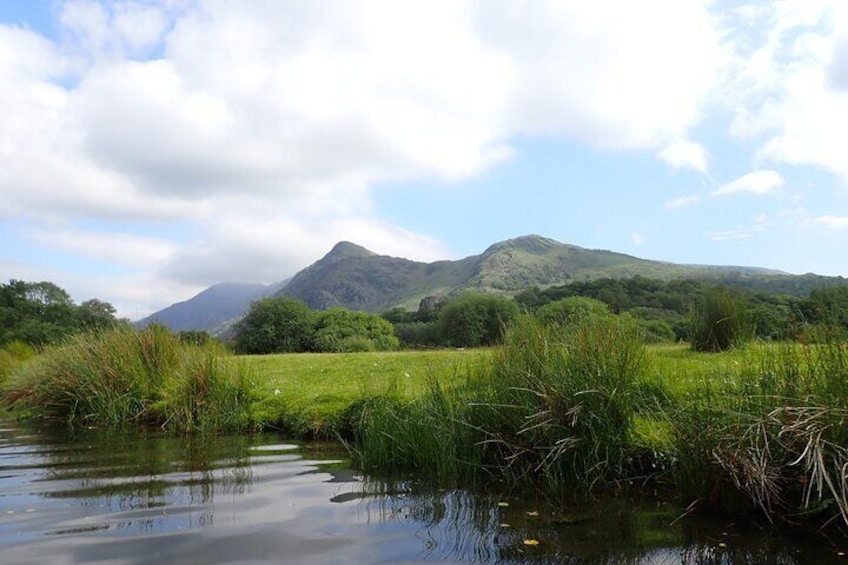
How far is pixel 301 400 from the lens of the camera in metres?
13.5

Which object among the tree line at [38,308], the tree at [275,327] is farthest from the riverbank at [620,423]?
the tree line at [38,308]

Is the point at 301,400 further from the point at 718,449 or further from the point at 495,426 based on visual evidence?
the point at 718,449

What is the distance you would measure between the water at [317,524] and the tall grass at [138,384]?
4.07m

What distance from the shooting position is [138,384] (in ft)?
49.2

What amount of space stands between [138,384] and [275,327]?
35.9 m

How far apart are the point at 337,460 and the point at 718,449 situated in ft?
19.1

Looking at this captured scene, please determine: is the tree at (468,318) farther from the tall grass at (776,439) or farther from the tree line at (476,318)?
the tall grass at (776,439)

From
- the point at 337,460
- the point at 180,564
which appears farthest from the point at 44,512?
the point at 337,460

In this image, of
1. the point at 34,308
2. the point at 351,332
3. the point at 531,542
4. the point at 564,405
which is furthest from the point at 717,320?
the point at 34,308

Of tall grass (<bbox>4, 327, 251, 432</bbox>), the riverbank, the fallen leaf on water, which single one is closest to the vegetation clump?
the riverbank

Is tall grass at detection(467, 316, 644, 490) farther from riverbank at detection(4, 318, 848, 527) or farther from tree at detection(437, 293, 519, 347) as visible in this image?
tree at detection(437, 293, 519, 347)

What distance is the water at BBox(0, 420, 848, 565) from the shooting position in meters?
5.38

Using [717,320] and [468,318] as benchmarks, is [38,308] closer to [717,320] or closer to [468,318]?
[468,318]

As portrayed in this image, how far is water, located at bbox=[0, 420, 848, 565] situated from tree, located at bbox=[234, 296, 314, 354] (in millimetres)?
40011
